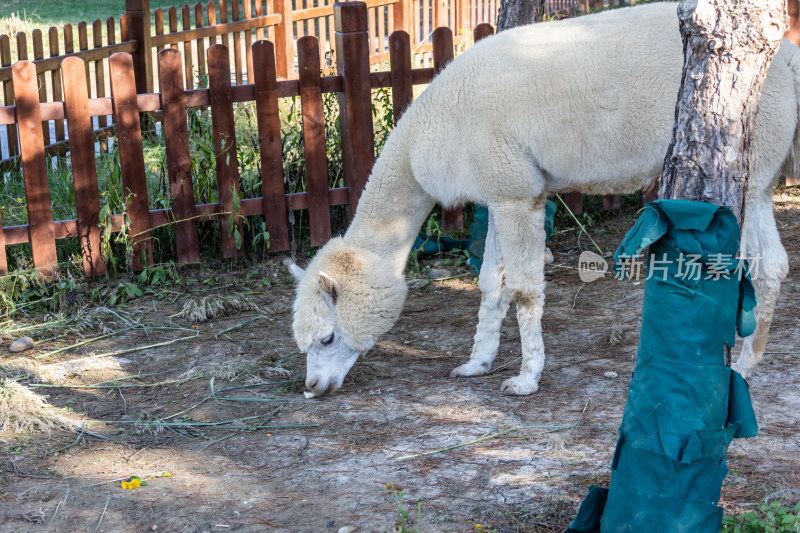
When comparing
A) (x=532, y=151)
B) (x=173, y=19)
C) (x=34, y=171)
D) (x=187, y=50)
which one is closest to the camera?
(x=532, y=151)

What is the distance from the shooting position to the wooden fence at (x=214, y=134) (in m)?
5.54

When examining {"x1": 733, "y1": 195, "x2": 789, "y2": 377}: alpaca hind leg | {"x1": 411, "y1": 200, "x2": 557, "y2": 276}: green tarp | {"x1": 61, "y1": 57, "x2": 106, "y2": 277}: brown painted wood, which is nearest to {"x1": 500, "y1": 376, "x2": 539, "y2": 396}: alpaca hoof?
{"x1": 733, "y1": 195, "x2": 789, "y2": 377}: alpaca hind leg

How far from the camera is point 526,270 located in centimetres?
408

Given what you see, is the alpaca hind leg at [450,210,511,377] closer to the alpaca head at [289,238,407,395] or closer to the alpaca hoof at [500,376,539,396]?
the alpaca hoof at [500,376,539,396]

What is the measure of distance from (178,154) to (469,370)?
2747 millimetres

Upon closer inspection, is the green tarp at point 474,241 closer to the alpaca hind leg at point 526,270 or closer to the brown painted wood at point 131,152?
the alpaca hind leg at point 526,270

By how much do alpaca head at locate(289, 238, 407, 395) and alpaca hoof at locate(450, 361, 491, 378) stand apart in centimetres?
49

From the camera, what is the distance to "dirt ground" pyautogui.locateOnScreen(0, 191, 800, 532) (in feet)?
10.1

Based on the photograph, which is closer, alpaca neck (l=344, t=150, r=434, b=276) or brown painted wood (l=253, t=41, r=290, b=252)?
alpaca neck (l=344, t=150, r=434, b=276)

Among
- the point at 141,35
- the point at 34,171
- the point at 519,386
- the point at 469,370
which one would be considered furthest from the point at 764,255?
the point at 141,35

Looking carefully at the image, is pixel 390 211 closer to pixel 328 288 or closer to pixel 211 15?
pixel 328 288

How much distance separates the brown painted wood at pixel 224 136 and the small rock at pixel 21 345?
5.09ft

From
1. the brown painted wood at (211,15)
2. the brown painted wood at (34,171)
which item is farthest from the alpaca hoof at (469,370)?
the brown painted wood at (211,15)

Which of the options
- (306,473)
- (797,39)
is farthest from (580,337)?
(797,39)
